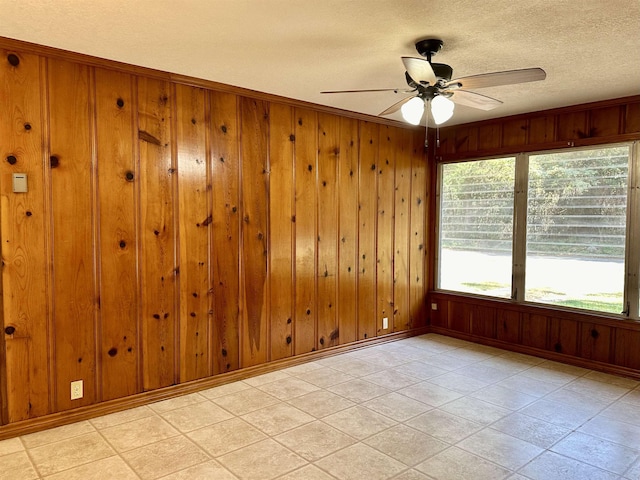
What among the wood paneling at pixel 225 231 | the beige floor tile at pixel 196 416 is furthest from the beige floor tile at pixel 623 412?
the wood paneling at pixel 225 231

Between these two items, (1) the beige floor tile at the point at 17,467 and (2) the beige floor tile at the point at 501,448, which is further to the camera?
(2) the beige floor tile at the point at 501,448

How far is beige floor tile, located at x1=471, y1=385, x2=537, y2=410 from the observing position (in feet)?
11.3

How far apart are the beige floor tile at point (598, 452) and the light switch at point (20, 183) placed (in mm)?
3785

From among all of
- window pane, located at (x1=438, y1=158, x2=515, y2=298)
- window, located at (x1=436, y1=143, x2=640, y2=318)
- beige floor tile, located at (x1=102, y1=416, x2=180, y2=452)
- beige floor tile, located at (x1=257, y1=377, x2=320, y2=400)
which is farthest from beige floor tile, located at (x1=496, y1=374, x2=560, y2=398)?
beige floor tile, located at (x1=102, y1=416, x2=180, y2=452)

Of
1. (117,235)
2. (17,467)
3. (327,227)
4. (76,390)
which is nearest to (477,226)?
(327,227)

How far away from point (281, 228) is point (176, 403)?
69.2 inches

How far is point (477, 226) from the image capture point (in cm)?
520

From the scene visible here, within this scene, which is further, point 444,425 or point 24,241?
point 444,425

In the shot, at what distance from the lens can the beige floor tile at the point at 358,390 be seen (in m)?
3.56

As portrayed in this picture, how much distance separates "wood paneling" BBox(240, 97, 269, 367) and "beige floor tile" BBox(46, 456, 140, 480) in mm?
1510

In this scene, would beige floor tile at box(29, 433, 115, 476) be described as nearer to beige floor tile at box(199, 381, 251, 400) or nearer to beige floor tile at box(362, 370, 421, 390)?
beige floor tile at box(199, 381, 251, 400)

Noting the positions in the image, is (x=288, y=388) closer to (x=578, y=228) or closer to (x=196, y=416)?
(x=196, y=416)

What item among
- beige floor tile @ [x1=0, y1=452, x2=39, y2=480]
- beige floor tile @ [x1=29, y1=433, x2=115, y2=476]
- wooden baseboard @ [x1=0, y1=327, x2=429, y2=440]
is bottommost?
beige floor tile @ [x1=29, y1=433, x2=115, y2=476]

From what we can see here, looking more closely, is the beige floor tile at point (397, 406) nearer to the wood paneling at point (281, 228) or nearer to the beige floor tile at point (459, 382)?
the beige floor tile at point (459, 382)
